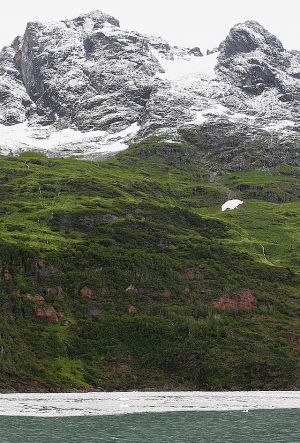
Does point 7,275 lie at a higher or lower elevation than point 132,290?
higher

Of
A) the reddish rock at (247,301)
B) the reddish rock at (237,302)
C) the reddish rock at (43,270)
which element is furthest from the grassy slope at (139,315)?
the reddish rock at (247,301)

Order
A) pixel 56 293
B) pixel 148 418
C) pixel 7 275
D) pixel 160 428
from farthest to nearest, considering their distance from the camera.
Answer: pixel 56 293, pixel 7 275, pixel 148 418, pixel 160 428

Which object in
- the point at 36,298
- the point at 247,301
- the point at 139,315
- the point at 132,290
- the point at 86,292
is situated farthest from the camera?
the point at 247,301

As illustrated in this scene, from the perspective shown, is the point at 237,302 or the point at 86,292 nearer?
the point at 86,292

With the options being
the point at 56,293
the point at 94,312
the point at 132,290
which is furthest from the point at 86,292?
the point at 132,290

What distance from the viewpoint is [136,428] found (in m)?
65.6

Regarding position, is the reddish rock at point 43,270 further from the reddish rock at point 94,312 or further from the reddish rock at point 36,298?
the reddish rock at point 94,312

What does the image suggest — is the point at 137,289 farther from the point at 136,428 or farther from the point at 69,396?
the point at 136,428

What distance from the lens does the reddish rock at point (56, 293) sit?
132m

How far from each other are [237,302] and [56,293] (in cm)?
4042

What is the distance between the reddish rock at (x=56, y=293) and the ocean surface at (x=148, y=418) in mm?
34342

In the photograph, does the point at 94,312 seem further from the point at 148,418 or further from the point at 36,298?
the point at 148,418

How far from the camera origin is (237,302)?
474 feet

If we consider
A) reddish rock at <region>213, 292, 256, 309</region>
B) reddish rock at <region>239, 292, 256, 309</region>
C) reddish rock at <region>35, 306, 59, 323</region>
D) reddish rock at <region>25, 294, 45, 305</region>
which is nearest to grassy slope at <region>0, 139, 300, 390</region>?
reddish rock at <region>25, 294, 45, 305</region>
